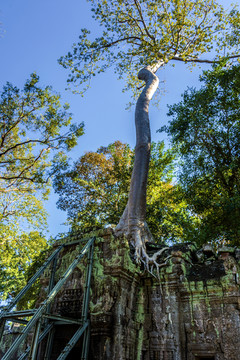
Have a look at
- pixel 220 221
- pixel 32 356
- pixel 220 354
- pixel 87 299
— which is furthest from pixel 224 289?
pixel 220 221

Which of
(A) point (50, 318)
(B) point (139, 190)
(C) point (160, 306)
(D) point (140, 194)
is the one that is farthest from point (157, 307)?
(B) point (139, 190)

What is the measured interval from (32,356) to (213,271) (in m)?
3.67

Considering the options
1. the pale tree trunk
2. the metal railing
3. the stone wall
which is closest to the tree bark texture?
the pale tree trunk

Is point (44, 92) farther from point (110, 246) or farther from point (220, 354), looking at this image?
point (220, 354)

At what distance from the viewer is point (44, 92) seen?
12.5 metres

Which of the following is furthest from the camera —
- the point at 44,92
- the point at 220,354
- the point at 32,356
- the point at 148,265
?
the point at 44,92

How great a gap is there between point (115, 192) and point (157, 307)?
950cm

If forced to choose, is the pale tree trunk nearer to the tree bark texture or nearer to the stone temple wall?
the tree bark texture

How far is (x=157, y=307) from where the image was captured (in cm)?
576

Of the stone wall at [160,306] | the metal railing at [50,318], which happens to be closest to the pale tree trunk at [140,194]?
the stone wall at [160,306]

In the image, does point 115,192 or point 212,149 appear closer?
point 212,149

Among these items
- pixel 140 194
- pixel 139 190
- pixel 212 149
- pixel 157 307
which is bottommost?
pixel 157 307

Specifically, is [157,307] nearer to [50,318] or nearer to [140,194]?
[50,318]

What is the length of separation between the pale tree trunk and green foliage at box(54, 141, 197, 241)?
378cm
